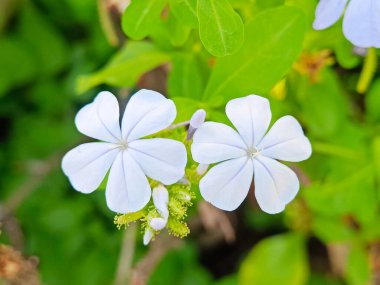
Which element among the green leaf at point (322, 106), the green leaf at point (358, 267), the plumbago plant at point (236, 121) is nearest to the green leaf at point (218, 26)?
the plumbago plant at point (236, 121)

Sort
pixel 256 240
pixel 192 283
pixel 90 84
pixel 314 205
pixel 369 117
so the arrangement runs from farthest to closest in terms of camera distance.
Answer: pixel 256 240 < pixel 192 283 < pixel 369 117 < pixel 314 205 < pixel 90 84

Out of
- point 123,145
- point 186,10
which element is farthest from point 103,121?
point 186,10

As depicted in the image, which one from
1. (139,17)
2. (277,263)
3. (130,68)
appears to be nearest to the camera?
(139,17)

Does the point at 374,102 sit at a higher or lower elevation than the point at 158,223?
lower

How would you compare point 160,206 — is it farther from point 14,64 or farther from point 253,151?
point 14,64

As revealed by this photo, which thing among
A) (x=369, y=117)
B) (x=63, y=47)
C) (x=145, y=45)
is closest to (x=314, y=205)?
(x=369, y=117)

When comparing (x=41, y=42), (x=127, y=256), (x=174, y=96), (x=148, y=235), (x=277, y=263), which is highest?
(x=148, y=235)

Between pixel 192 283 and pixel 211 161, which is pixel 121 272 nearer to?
pixel 192 283
